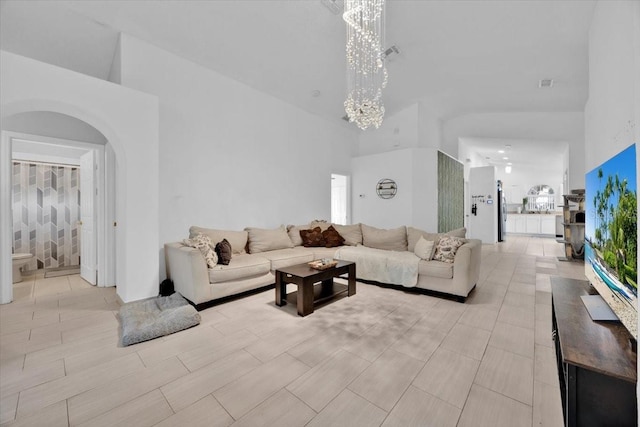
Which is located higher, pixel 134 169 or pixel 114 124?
pixel 114 124

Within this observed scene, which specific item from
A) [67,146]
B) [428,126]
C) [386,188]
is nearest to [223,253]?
[67,146]

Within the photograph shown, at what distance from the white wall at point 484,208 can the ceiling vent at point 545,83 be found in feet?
15.3

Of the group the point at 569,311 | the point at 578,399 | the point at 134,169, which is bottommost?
the point at 578,399

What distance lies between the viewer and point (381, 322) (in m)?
2.76

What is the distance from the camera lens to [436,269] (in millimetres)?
3408

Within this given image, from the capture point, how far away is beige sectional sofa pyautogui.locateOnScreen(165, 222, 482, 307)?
3.15 meters

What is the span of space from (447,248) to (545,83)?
3557mm

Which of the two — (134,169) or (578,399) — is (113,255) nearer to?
(134,169)

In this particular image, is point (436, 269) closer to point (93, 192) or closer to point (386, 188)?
point (386, 188)

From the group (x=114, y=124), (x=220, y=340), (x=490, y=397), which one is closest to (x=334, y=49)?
(x=114, y=124)

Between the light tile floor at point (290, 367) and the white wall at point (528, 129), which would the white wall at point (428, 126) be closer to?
the white wall at point (528, 129)

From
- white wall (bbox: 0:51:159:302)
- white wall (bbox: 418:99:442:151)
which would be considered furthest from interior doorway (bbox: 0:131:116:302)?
white wall (bbox: 418:99:442:151)

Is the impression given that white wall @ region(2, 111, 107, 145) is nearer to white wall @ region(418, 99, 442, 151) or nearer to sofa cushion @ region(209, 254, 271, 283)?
sofa cushion @ region(209, 254, 271, 283)

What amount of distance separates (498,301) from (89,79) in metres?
5.24
